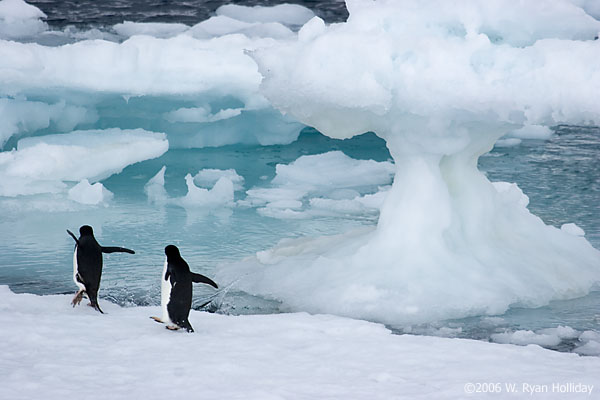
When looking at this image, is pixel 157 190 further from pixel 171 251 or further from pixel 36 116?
pixel 171 251

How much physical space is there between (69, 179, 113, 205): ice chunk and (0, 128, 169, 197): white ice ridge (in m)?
0.31

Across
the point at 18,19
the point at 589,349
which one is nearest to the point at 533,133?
the point at 18,19

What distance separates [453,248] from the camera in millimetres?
5992

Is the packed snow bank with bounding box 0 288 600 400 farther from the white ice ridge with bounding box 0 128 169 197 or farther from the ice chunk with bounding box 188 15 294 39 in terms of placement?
the ice chunk with bounding box 188 15 294 39

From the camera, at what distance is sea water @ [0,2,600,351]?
5.72 m

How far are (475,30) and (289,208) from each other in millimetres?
3758

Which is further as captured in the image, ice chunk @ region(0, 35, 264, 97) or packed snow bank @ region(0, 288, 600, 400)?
ice chunk @ region(0, 35, 264, 97)

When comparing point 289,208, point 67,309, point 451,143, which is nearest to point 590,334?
point 451,143

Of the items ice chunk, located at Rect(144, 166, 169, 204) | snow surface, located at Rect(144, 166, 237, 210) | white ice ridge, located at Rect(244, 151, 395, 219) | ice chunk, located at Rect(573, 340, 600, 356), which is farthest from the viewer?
ice chunk, located at Rect(144, 166, 169, 204)

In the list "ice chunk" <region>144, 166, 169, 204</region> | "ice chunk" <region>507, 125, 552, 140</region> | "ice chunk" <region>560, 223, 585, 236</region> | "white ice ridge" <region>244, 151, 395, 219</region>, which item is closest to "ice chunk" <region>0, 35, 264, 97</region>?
"ice chunk" <region>144, 166, 169, 204</region>

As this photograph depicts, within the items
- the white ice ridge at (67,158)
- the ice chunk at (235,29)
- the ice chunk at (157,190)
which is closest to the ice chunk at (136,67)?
the white ice ridge at (67,158)

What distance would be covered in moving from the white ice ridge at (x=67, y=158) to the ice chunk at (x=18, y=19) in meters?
2.87

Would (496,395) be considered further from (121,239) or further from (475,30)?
(121,239)

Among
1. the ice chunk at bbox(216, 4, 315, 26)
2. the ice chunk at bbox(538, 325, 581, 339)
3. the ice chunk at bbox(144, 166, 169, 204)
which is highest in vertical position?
the ice chunk at bbox(216, 4, 315, 26)
